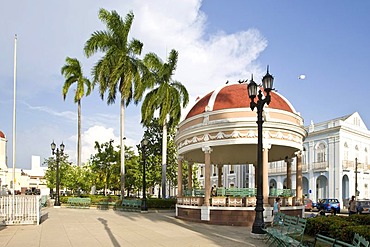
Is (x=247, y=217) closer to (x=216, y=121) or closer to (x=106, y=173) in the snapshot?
Result: (x=216, y=121)

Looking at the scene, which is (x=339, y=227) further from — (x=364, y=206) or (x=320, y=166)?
(x=320, y=166)

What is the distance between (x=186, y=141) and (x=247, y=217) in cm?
556

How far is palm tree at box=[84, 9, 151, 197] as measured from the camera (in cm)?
3262

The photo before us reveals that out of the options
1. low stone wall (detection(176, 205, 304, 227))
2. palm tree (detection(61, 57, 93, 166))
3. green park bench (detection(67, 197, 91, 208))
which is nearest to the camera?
low stone wall (detection(176, 205, 304, 227))

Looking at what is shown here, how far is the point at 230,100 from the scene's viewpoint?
69.3ft

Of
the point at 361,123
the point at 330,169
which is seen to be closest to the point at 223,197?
the point at 330,169

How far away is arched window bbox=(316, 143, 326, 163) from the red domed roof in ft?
84.9

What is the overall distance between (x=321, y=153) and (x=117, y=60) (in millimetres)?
27411

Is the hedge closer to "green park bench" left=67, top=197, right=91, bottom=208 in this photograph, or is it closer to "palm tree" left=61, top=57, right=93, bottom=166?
"green park bench" left=67, top=197, right=91, bottom=208

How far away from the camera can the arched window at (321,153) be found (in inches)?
1822

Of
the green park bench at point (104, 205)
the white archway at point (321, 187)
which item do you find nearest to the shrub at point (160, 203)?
the green park bench at point (104, 205)

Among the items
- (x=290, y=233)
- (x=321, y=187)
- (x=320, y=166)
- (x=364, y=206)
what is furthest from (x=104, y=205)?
(x=321, y=187)

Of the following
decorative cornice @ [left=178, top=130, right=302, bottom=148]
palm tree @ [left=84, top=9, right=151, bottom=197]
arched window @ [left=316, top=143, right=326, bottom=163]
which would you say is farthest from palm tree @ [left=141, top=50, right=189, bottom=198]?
arched window @ [left=316, top=143, right=326, bottom=163]

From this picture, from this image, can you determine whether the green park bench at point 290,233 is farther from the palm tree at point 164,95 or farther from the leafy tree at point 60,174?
the leafy tree at point 60,174
